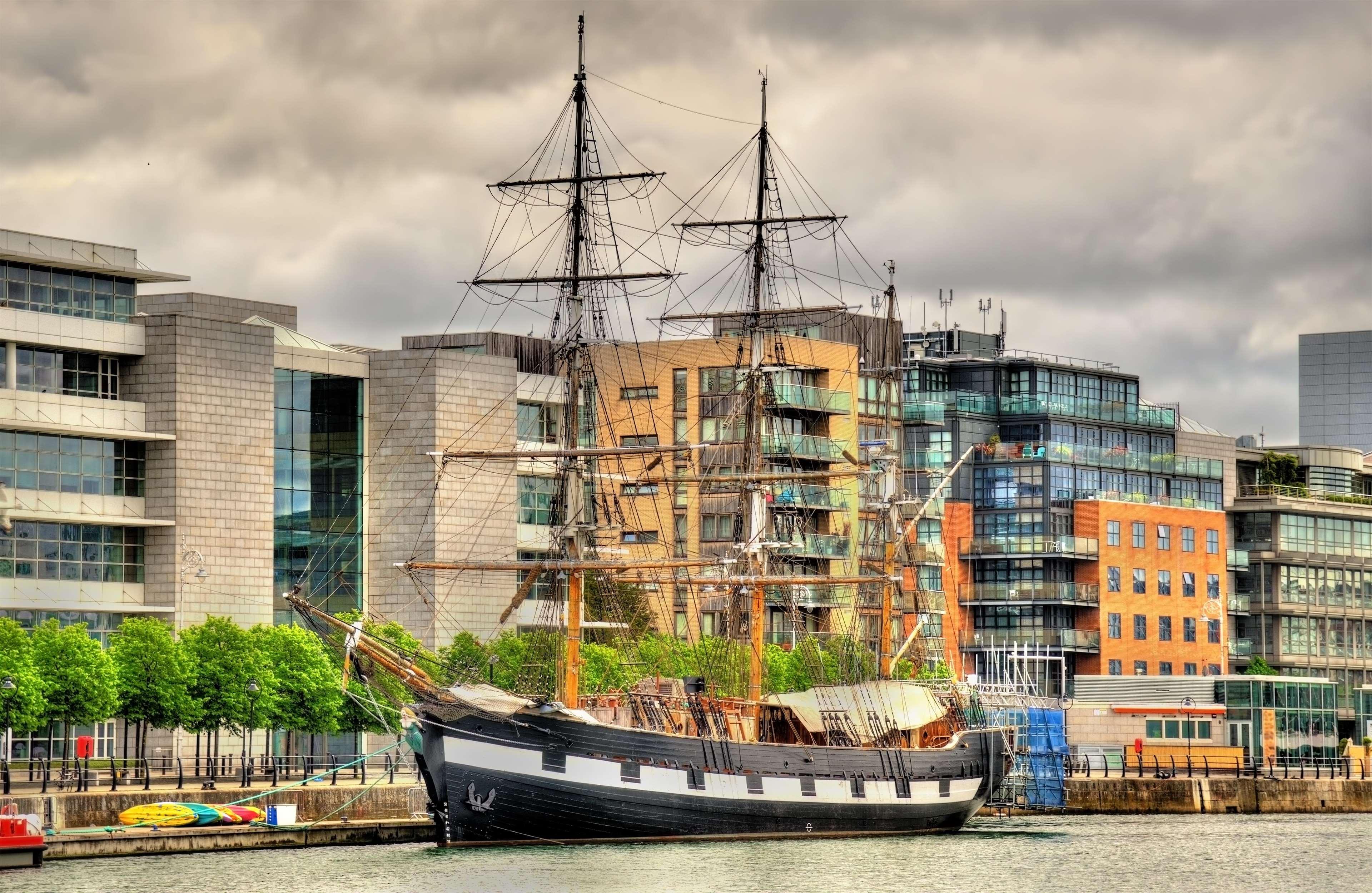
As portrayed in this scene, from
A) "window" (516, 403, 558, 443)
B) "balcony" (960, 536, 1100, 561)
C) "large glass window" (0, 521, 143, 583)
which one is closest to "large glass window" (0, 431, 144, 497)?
"large glass window" (0, 521, 143, 583)

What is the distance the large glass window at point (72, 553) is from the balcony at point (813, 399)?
4890 centimetres

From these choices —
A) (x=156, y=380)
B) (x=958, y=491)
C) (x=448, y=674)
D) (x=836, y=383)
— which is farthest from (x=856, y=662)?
(x=958, y=491)

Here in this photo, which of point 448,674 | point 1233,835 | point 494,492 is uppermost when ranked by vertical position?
point 494,492

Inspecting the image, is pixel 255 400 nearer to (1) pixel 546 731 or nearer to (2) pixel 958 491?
(1) pixel 546 731

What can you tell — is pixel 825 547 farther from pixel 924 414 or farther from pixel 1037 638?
pixel 1037 638

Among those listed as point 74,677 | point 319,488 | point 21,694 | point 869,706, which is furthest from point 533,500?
point 21,694

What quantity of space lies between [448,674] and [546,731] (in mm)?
11727

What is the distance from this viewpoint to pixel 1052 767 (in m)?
120

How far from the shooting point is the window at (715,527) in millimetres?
154500

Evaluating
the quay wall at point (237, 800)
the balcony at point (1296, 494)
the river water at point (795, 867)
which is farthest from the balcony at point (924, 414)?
the quay wall at point (237, 800)

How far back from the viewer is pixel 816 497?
15938 centimetres

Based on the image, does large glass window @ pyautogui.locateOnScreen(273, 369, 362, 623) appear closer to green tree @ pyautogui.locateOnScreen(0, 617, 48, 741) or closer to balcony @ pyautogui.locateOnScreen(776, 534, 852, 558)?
green tree @ pyautogui.locateOnScreen(0, 617, 48, 741)

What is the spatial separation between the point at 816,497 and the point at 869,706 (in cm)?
5392

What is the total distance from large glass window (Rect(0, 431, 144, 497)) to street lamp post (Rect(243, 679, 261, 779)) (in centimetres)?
1489
